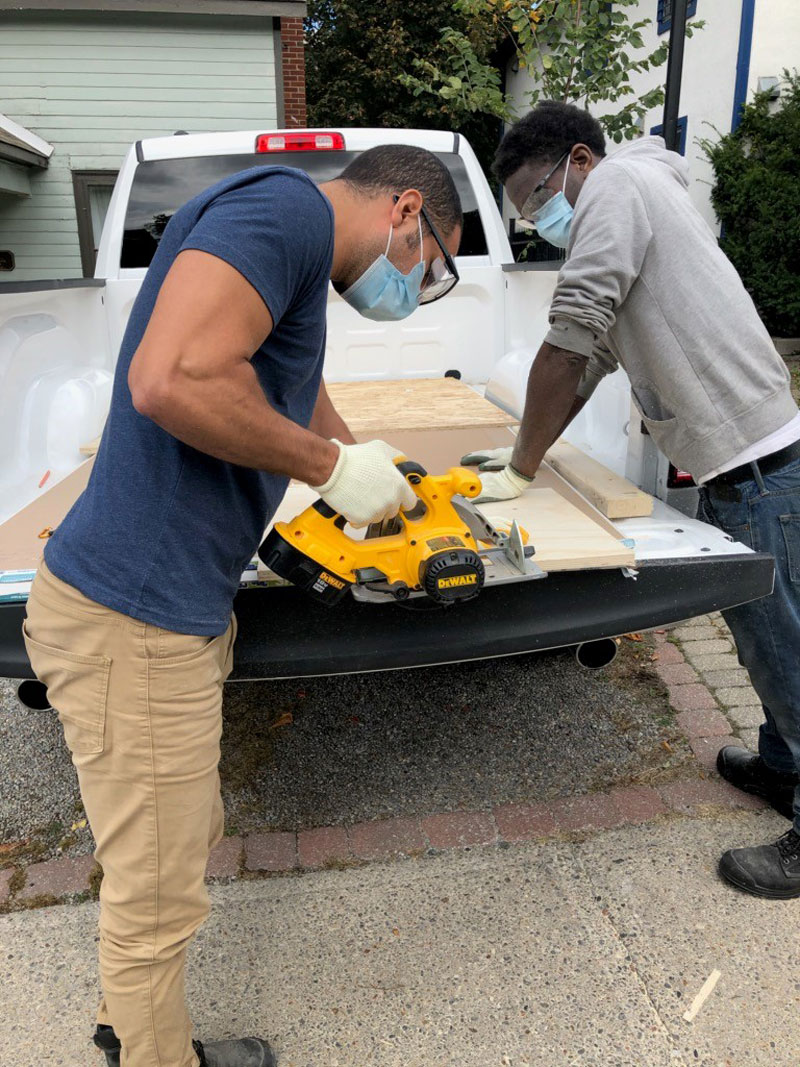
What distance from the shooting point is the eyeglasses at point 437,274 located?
1836 millimetres

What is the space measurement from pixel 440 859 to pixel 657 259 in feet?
5.95

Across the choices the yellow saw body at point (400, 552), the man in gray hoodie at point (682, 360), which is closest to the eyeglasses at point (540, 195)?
the man in gray hoodie at point (682, 360)

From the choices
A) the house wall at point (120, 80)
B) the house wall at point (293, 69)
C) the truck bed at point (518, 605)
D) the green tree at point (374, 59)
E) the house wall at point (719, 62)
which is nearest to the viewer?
the truck bed at point (518, 605)

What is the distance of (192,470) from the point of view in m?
1.55

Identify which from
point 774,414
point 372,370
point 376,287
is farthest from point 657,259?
point 372,370

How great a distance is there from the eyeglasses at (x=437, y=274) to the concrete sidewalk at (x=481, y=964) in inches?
65.1

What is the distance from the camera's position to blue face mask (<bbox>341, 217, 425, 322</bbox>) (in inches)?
71.1

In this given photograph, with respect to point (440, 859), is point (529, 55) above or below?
above

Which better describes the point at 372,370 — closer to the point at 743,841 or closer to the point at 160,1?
the point at 743,841

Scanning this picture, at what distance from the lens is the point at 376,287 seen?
1834 mm

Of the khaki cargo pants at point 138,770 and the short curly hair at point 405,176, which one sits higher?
the short curly hair at point 405,176

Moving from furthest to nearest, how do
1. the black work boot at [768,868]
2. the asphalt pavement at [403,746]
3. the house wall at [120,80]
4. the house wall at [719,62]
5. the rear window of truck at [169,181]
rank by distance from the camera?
the house wall at [719,62], the house wall at [120,80], the rear window of truck at [169,181], the asphalt pavement at [403,746], the black work boot at [768,868]

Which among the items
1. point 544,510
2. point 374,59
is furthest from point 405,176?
point 374,59

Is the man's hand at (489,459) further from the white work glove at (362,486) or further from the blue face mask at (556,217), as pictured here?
the white work glove at (362,486)
